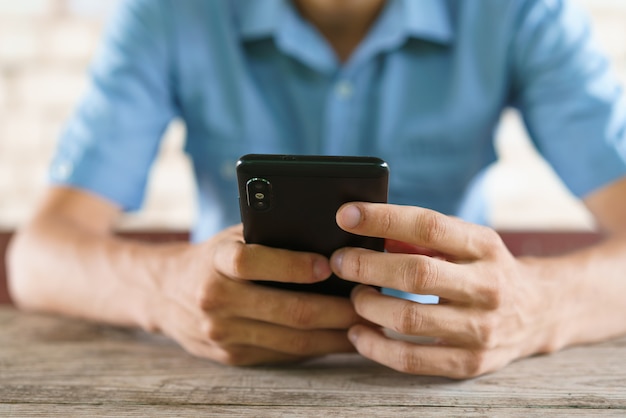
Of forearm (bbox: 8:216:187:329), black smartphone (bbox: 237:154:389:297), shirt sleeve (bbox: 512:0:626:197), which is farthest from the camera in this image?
shirt sleeve (bbox: 512:0:626:197)

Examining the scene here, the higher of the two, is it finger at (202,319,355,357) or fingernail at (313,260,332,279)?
fingernail at (313,260,332,279)

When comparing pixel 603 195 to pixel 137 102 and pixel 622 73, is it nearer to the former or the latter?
pixel 137 102

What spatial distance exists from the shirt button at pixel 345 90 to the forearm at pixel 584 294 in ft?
1.55

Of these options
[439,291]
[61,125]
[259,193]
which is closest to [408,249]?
[439,291]

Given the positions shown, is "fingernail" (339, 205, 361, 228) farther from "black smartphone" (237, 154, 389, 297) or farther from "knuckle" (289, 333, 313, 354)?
"knuckle" (289, 333, 313, 354)

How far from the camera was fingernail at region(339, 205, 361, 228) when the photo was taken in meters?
0.53

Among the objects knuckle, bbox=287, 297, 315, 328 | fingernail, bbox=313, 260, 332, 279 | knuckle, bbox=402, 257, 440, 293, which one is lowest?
knuckle, bbox=287, 297, 315, 328

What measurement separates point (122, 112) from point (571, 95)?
0.73m

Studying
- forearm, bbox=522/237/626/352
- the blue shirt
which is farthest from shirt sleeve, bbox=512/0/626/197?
forearm, bbox=522/237/626/352

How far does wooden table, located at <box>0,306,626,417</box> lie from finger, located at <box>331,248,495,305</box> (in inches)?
3.7

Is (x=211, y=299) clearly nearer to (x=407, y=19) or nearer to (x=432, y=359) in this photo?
(x=432, y=359)

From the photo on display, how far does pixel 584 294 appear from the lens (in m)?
0.72

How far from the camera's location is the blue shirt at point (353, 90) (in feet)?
3.26

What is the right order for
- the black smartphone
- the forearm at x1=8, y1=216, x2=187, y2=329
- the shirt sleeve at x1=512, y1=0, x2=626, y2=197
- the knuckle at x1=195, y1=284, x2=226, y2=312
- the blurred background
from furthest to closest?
1. the blurred background
2. the shirt sleeve at x1=512, y1=0, x2=626, y2=197
3. the forearm at x1=8, y1=216, x2=187, y2=329
4. the knuckle at x1=195, y1=284, x2=226, y2=312
5. the black smartphone
